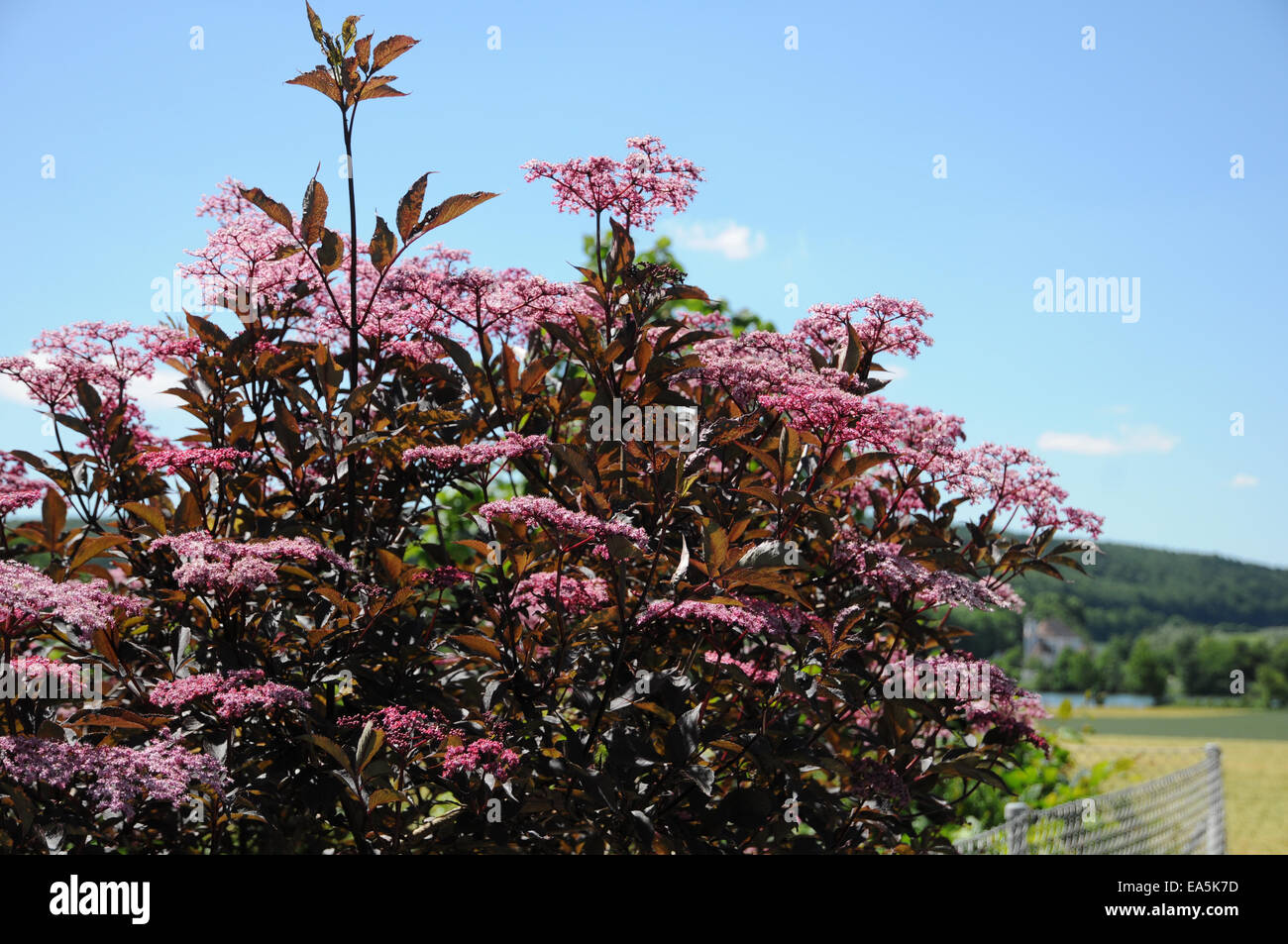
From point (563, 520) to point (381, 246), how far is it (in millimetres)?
1126

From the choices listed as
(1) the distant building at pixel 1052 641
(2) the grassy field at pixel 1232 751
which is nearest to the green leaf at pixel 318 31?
(2) the grassy field at pixel 1232 751

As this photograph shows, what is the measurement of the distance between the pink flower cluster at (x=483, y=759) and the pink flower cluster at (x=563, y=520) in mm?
608

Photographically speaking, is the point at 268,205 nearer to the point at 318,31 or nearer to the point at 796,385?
the point at 318,31

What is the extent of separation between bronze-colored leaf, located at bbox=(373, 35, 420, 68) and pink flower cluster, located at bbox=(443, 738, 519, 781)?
2.06 metres

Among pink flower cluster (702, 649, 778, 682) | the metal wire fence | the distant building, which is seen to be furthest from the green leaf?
the distant building

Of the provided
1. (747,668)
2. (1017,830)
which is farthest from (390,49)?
(1017,830)

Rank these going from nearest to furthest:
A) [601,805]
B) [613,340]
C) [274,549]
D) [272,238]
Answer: [601,805], [274,549], [613,340], [272,238]

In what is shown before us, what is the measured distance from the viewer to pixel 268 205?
9.64 ft

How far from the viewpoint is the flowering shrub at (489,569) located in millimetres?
2680

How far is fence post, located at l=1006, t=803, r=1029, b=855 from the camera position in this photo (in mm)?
7117
